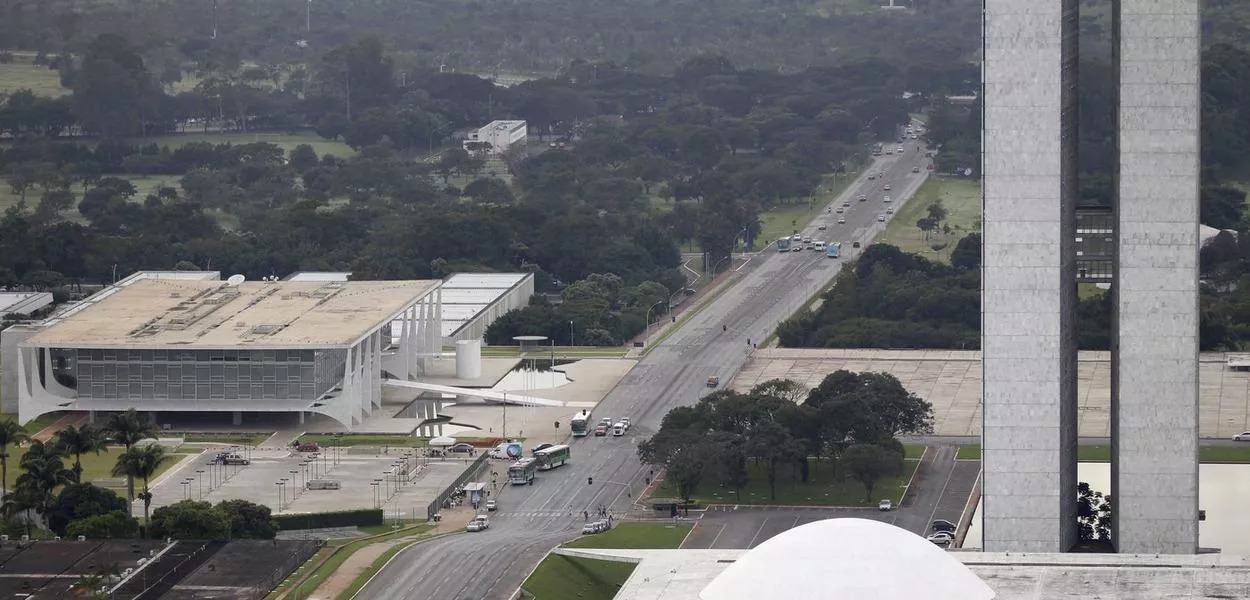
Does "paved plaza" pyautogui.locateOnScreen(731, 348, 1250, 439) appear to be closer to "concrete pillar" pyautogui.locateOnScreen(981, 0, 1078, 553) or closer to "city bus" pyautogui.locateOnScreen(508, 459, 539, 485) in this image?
"city bus" pyautogui.locateOnScreen(508, 459, 539, 485)

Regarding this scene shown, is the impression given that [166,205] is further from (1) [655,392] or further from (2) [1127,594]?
(2) [1127,594]

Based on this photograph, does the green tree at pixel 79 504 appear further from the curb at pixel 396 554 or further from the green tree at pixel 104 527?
the curb at pixel 396 554

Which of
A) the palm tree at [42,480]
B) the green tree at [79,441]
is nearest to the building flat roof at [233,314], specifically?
the green tree at [79,441]

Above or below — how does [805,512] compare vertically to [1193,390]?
below

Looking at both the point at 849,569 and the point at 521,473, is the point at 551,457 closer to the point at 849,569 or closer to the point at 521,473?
the point at 521,473

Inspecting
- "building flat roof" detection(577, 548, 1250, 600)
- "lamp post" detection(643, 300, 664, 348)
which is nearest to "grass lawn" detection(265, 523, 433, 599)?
"building flat roof" detection(577, 548, 1250, 600)

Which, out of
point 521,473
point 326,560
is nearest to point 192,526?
point 326,560

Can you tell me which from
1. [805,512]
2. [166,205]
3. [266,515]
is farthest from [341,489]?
[166,205]
